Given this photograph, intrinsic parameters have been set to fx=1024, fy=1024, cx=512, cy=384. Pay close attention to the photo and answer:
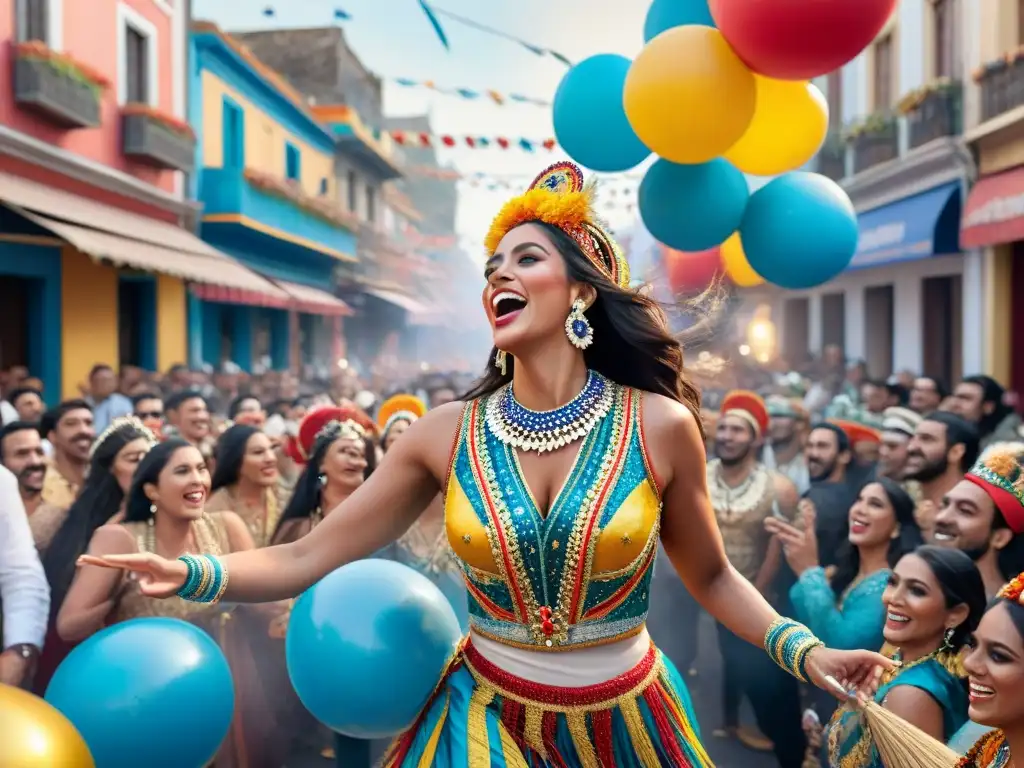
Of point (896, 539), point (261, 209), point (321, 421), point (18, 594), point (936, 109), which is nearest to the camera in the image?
point (18, 594)

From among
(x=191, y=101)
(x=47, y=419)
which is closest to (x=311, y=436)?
(x=47, y=419)

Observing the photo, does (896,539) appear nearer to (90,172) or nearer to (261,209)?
(90,172)

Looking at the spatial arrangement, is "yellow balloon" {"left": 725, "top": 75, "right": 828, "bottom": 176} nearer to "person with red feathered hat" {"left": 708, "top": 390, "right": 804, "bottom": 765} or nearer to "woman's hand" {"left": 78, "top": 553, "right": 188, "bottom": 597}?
"person with red feathered hat" {"left": 708, "top": 390, "right": 804, "bottom": 765}

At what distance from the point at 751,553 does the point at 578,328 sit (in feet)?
10.1

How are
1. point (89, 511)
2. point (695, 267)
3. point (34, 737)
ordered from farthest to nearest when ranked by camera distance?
point (695, 267), point (89, 511), point (34, 737)

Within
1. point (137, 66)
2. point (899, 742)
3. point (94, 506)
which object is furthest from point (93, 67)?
point (899, 742)

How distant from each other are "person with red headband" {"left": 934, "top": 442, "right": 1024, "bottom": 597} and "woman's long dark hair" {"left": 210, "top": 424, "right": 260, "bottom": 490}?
322cm

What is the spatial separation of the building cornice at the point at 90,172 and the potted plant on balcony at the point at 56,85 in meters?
0.38

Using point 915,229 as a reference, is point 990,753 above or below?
below

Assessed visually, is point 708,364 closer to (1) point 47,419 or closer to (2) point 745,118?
(2) point 745,118

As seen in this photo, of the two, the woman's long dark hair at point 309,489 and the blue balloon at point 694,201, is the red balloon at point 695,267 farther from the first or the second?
the woman's long dark hair at point 309,489

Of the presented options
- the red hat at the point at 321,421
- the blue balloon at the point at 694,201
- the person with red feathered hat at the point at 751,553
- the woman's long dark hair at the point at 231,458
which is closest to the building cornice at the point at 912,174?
the person with red feathered hat at the point at 751,553

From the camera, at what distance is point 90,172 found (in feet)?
41.2

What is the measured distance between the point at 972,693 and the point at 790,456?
15.9 ft
